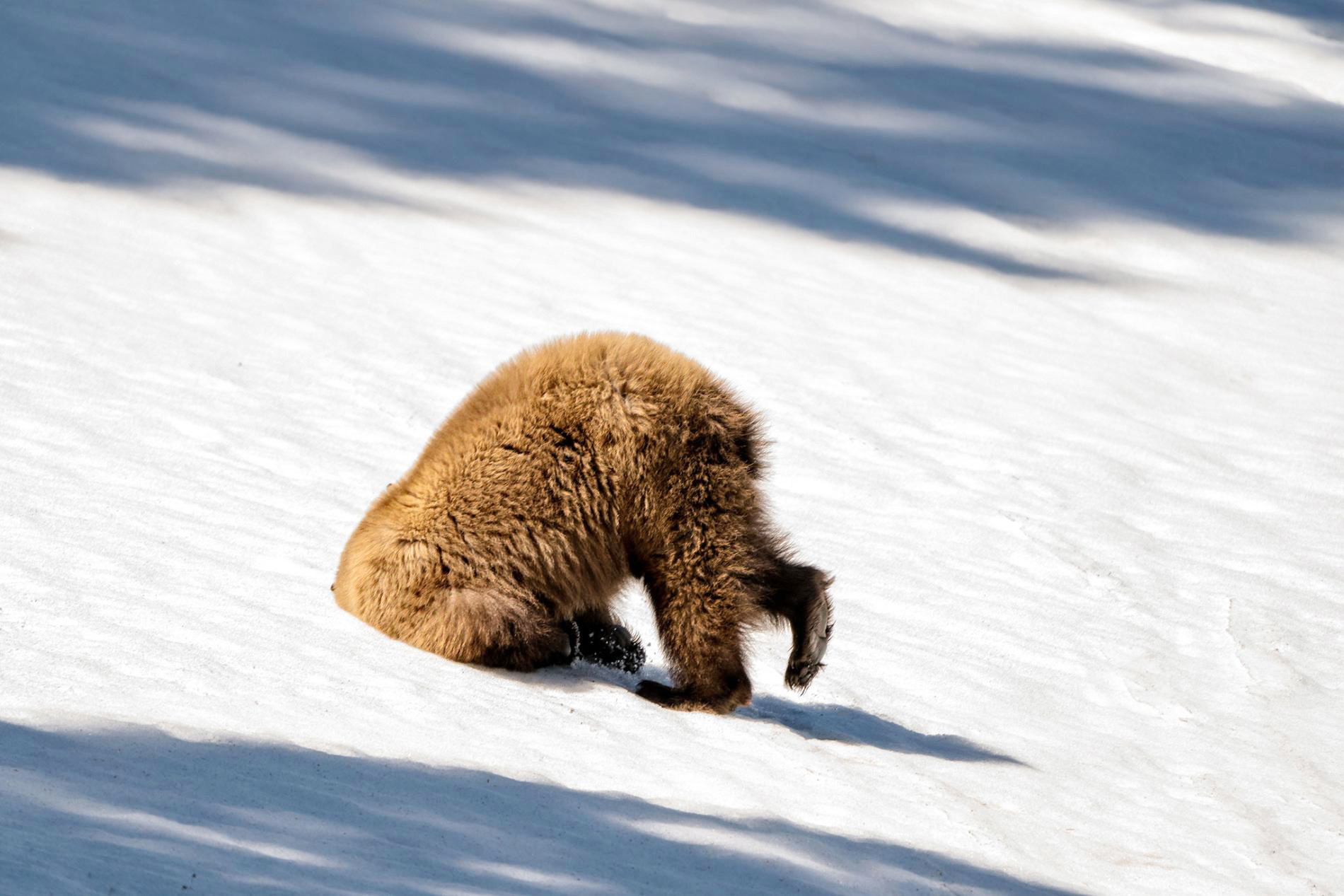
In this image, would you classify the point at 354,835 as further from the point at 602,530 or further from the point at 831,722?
the point at 831,722

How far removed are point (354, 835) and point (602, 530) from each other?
78.1 inches

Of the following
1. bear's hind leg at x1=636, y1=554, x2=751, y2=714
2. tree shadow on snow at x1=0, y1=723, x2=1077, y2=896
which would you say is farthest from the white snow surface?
bear's hind leg at x1=636, y1=554, x2=751, y2=714

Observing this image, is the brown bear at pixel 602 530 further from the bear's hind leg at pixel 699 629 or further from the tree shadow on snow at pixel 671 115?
the tree shadow on snow at pixel 671 115

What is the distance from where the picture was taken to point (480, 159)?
14.5m

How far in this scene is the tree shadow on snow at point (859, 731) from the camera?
555cm

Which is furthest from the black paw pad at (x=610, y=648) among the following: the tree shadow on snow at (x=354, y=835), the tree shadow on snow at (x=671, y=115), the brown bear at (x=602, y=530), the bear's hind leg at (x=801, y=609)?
the tree shadow on snow at (x=671, y=115)

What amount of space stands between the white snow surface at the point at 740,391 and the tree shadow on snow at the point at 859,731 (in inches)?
1.2

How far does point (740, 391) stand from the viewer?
32.4 ft

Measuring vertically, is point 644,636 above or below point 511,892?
below

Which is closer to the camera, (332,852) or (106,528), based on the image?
(332,852)

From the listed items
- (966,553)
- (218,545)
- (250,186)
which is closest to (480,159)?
(250,186)

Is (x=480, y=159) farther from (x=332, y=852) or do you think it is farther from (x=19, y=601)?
(x=332, y=852)

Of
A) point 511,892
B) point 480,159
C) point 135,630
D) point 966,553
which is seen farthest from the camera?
point 480,159

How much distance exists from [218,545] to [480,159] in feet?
29.0
